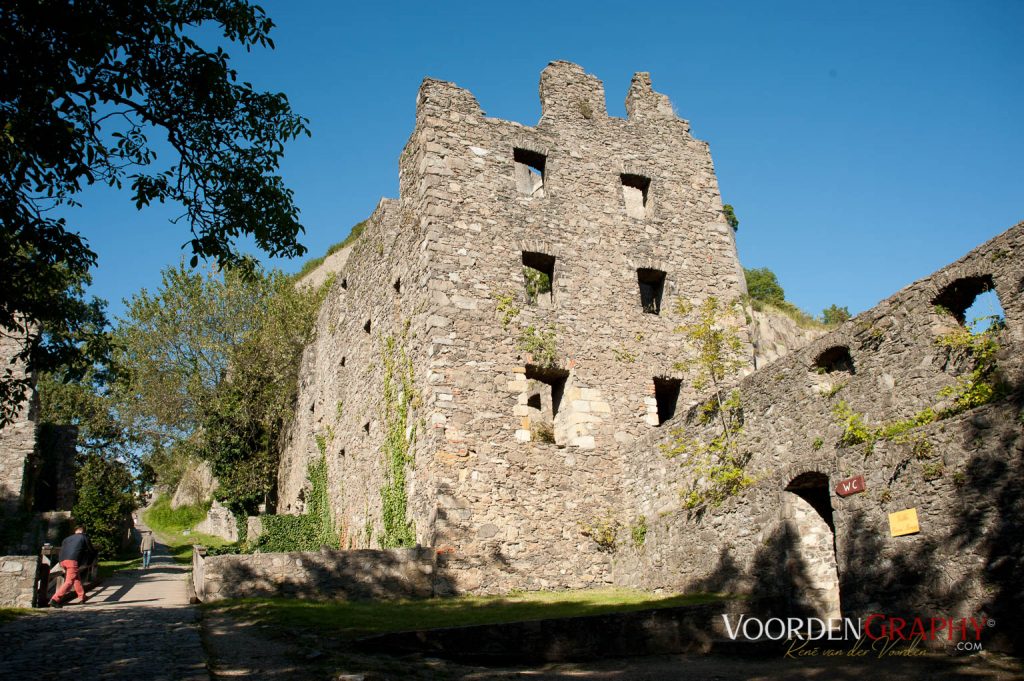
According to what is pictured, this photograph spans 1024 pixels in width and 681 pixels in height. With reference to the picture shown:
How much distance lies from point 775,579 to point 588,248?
7.95 metres

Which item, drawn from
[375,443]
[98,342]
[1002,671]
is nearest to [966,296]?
[1002,671]

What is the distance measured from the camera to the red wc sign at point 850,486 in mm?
8125

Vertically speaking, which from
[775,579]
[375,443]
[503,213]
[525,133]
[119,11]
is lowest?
[775,579]

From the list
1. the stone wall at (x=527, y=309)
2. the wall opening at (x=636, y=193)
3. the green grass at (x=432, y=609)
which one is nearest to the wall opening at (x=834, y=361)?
the green grass at (x=432, y=609)

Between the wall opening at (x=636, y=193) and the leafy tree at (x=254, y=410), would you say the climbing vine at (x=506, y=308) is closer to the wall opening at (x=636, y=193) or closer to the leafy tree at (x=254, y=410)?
the wall opening at (x=636, y=193)

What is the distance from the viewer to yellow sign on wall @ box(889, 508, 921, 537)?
24.3ft

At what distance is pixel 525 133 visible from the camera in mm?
15570

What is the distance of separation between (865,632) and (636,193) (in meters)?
11.4

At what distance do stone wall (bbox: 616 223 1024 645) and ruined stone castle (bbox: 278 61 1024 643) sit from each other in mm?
25

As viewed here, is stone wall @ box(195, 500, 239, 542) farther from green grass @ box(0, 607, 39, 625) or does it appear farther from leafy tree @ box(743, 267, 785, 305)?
leafy tree @ box(743, 267, 785, 305)

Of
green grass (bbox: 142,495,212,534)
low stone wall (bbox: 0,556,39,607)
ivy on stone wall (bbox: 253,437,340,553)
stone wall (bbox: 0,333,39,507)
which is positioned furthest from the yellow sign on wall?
green grass (bbox: 142,495,212,534)

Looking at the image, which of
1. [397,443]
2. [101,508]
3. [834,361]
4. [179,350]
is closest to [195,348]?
[179,350]

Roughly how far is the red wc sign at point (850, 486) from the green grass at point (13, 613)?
1018cm

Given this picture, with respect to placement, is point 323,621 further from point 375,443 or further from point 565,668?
point 375,443
